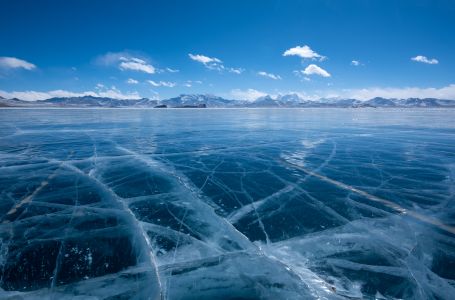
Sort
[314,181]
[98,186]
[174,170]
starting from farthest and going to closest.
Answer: [174,170], [314,181], [98,186]

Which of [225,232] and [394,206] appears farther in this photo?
[394,206]

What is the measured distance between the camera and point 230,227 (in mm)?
5230

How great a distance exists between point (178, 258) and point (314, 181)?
560 cm

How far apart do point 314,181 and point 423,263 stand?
4.36m

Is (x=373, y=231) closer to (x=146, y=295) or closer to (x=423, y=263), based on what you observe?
(x=423, y=263)

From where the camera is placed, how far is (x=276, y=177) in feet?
29.1

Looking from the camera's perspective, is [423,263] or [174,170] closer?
[423,263]

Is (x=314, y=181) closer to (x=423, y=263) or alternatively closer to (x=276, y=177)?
(x=276, y=177)

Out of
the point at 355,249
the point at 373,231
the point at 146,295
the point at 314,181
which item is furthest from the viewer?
the point at 314,181

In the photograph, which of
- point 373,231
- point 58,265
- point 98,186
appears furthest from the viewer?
point 98,186

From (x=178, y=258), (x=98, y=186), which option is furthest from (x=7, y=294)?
(x=98, y=186)

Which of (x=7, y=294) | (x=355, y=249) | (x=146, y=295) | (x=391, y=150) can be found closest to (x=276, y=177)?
(x=355, y=249)

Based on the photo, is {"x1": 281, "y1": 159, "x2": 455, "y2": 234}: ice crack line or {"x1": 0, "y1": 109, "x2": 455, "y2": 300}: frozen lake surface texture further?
{"x1": 281, "y1": 159, "x2": 455, "y2": 234}: ice crack line

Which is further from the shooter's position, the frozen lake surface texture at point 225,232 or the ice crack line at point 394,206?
the ice crack line at point 394,206
